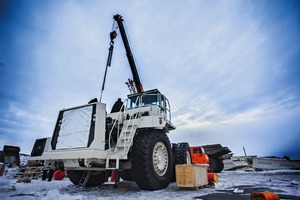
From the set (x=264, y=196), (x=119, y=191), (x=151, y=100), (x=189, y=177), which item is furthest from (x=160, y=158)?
(x=264, y=196)

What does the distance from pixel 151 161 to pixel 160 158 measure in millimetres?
802

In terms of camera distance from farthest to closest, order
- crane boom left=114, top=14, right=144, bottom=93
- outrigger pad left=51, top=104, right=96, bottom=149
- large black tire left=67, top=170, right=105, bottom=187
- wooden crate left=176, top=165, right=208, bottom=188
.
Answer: crane boom left=114, top=14, right=144, bottom=93, large black tire left=67, top=170, right=105, bottom=187, wooden crate left=176, top=165, right=208, bottom=188, outrigger pad left=51, top=104, right=96, bottom=149

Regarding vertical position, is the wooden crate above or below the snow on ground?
above

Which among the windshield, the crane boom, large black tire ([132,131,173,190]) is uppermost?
the crane boom

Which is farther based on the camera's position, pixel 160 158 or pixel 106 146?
pixel 160 158

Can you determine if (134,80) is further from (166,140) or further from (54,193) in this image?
(54,193)

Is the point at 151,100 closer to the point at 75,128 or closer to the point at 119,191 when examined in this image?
the point at 75,128

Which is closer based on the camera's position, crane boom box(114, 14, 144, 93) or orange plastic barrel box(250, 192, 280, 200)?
orange plastic barrel box(250, 192, 280, 200)

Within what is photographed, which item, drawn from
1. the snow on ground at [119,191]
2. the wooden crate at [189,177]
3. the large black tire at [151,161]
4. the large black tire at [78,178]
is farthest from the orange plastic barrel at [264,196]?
the large black tire at [78,178]

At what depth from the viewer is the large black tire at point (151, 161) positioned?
511cm

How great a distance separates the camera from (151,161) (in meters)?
5.32

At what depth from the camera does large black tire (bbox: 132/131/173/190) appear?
5.11 meters

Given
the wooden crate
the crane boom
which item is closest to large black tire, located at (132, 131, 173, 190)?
the wooden crate

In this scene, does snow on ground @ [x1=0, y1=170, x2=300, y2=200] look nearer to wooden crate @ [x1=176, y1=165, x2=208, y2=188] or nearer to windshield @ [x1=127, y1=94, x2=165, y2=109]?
wooden crate @ [x1=176, y1=165, x2=208, y2=188]
